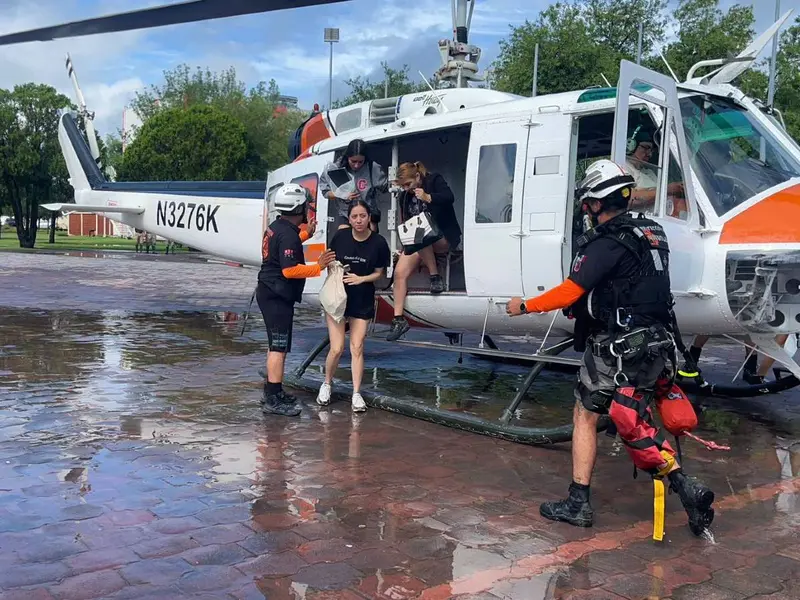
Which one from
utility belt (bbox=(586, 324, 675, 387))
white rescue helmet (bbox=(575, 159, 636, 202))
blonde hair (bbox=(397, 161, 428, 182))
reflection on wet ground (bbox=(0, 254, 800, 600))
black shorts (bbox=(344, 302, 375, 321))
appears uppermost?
blonde hair (bbox=(397, 161, 428, 182))

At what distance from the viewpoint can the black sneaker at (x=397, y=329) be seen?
7937 millimetres

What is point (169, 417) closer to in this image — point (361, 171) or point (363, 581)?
point (361, 171)

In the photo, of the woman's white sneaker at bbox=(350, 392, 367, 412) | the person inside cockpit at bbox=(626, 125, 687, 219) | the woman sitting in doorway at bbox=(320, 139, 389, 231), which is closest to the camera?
the person inside cockpit at bbox=(626, 125, 687, 219)

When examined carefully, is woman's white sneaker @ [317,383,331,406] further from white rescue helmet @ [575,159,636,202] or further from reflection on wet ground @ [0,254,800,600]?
white rescue helmet @ [575,159,636,202]

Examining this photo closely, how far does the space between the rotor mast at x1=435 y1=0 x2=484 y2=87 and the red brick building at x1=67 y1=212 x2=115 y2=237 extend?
80335 mm

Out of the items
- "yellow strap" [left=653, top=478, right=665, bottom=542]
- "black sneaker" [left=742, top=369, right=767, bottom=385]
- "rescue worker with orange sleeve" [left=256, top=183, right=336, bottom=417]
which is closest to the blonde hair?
"rescue worker with orange sleeve" [left=256, top=183, right=336, bottom=417]

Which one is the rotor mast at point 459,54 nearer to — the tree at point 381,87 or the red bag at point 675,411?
the red bag at point 675,411

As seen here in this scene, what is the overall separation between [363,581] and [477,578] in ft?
1.81

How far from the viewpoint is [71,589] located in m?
3.68

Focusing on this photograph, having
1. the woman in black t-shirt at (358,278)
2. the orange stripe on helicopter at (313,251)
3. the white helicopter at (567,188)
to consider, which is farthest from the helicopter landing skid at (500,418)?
the orange stripe on helicopter at (313,251)

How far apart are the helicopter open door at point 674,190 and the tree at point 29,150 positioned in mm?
42066

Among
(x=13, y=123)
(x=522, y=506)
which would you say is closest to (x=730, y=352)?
(x=522, y=506)

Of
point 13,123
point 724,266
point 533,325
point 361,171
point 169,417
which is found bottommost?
point 169,417

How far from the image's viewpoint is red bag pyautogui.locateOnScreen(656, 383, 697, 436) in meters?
4.74
